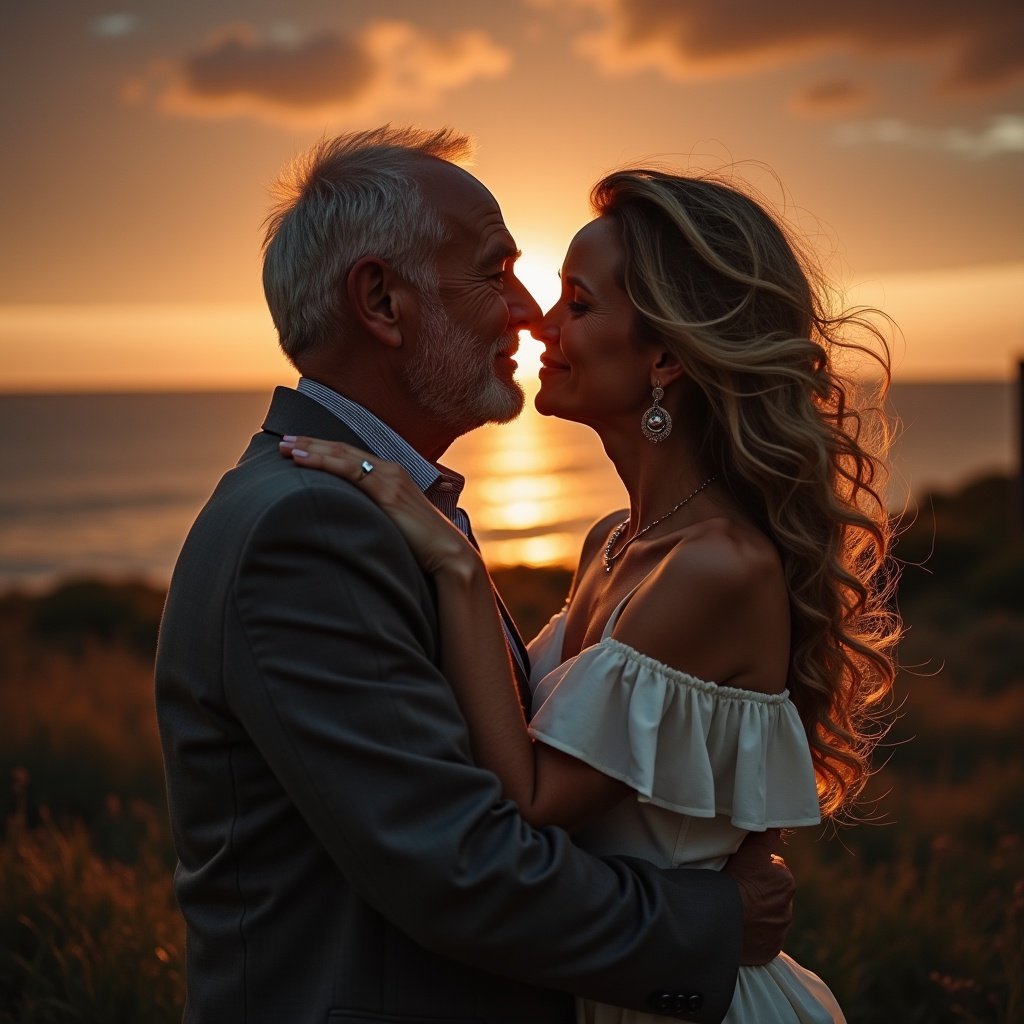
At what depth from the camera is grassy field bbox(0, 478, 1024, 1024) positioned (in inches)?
162

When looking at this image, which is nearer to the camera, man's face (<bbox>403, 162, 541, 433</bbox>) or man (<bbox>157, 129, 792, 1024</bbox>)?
man (<bbox>157, 129, 792, 1024</bbox>)

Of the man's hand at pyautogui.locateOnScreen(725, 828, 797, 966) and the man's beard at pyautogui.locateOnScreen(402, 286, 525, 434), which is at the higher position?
the man's beard at pyautogui.locateOnScreen(402, 286, 525, 434)

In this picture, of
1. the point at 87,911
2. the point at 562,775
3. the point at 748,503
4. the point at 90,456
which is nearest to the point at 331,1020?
the point at 562,775

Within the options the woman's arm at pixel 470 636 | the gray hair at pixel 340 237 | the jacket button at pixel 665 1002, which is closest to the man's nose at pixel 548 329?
the gray hair at pixel 340 237

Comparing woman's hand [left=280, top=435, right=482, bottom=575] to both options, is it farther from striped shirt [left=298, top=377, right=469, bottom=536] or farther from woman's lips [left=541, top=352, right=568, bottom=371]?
woman's lips [left=541, top=352, right=568, bottom=371]

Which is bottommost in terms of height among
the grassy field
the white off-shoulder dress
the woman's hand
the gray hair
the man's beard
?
the grassy field

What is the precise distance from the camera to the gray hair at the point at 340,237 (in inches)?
102

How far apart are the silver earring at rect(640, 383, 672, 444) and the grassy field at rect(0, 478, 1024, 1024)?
75cm

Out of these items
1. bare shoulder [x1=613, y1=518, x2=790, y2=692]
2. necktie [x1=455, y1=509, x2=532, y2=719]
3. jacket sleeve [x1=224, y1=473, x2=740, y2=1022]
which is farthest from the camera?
necktie [x1=455, y1=509, x2=532, y2=719]

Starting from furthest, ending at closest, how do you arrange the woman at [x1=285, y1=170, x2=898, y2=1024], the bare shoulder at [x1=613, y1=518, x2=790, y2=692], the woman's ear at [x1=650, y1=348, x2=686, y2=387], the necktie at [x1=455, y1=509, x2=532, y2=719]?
the woman's ear at [x1=650, y1=348, x2=686, y2=387] → the necktie at [x1=455, y1=509, x2=532, y2=719] → the bare shoulder at [x1=613, y1=518, x2=790, y2=692] → the woman at [x1=285, y1=170, x2=898, y2=1024]

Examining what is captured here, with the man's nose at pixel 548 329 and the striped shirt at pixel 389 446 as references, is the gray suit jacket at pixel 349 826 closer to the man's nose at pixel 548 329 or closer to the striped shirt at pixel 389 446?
the striped shirt at pixel 389 446

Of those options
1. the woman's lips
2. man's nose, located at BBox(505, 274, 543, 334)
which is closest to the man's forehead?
man's nose, located at BBox(505, 274, 543, 334)

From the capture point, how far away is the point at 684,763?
252 cm

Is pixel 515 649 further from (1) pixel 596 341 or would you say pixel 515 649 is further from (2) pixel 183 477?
(2) pixel 183 477
